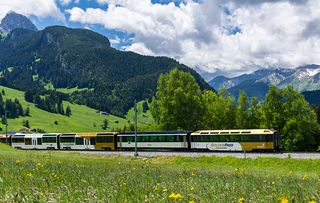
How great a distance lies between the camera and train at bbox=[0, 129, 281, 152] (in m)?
56.6

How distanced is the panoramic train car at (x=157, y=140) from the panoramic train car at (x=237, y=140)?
5.33 feet

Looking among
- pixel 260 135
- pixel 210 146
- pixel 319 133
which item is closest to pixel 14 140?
pixel 210 146

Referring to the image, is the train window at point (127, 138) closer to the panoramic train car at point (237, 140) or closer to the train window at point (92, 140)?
the train window at point (92, 140)

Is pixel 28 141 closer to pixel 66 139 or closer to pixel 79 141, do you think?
pixel 66 139

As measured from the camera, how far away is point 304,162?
128 feet

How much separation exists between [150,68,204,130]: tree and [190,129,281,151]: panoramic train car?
13063 mm

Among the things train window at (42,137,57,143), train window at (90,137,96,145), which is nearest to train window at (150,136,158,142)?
train window at (90,137,96,145)

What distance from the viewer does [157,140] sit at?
6638cm

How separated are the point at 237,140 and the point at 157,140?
47.4 feet

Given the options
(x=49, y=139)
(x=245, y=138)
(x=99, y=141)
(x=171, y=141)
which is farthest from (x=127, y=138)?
(x=245, y=138)

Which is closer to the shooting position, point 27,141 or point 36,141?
point 36,141

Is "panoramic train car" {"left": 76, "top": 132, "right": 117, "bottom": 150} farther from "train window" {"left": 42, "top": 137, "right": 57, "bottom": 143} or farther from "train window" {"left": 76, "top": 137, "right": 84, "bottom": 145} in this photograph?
"train window" {"left": 42, "top": 137, "right": 57, "bottom": 143}

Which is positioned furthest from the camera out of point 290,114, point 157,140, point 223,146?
point 290,114

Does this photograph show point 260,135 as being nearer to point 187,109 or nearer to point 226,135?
point 226,135
